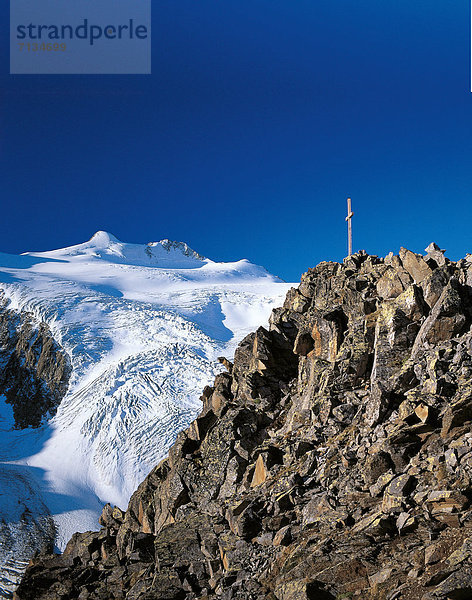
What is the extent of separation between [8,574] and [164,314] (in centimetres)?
4828

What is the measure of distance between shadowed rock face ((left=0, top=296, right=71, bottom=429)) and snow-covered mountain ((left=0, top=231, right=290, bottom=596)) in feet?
8.16

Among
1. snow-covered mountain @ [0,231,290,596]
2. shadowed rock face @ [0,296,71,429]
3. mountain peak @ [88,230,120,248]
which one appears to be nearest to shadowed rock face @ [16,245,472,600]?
snow-covered mountain @ [0,231,290,596]

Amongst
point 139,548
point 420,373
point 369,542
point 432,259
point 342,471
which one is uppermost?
point 432,259

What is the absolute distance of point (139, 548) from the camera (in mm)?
15938

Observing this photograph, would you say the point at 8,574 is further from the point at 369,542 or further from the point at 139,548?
the point at 369,542

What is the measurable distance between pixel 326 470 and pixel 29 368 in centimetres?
9733

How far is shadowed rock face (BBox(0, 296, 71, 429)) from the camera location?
8769cm

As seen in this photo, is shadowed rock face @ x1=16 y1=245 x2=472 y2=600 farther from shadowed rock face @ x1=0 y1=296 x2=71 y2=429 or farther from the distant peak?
the distant peak

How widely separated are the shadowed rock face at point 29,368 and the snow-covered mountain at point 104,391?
2.49 meters

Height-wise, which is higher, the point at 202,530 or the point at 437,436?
the point at 437,436

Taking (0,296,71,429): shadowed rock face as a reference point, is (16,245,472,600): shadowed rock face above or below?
below

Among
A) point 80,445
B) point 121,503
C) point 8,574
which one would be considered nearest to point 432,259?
point 8,574

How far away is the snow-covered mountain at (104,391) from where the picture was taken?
57375mm

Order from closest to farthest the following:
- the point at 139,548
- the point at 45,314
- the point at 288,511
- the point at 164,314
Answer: the point at 288,511 < the point at 139,548 < the point at 164,314 < the point at 45,314
